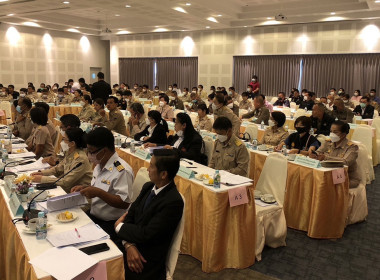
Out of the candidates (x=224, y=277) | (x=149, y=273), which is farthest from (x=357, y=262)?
(x=149, y=273)

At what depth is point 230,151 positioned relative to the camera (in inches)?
166

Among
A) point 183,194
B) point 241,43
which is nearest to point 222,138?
point 183,194

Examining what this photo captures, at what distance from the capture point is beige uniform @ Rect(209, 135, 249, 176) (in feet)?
13.6

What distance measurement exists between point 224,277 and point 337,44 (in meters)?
11.9

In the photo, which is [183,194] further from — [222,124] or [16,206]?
[16,206]

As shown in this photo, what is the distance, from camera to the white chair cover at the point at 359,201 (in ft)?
14.4

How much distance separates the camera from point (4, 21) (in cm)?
1464

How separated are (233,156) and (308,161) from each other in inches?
35.1

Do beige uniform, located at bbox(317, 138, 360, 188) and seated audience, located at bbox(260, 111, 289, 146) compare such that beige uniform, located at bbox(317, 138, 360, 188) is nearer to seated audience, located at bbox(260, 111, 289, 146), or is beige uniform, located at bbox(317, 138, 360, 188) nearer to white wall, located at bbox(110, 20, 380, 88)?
seated audience, located at bbox(260, 111, 289, 146)

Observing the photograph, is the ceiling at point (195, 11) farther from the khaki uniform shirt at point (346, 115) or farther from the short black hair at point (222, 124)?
the short black hair at point (222, 124)

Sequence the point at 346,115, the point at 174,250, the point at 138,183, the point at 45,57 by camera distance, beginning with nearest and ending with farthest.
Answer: the point at 174,250, the point at 138,183, the point at 346,115, the point at 45,57

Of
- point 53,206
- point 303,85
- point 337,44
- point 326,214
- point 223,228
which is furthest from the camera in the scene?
point 303,85

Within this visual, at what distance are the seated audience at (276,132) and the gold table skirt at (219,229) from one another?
2.10 metres

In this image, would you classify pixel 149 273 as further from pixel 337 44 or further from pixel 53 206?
pixel 337 44
